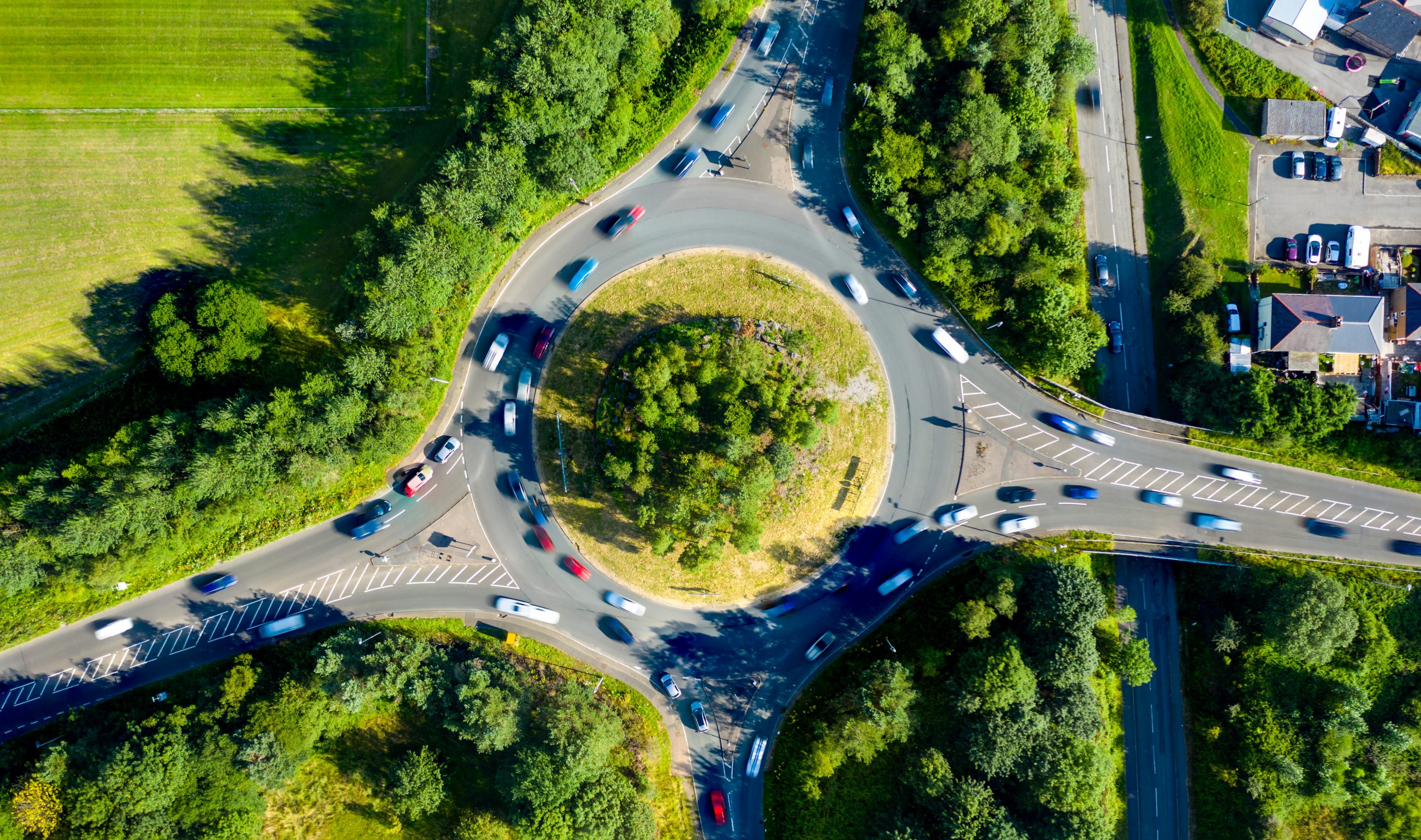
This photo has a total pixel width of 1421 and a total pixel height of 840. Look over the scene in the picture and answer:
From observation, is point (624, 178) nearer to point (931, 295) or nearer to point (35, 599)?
point (931, 295)

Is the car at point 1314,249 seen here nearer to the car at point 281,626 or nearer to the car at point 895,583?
the car at point 895,583

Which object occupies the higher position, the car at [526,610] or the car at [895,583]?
the car at [895,583]

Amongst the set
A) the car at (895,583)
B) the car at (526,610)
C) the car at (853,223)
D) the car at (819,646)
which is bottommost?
the car at (819,646)

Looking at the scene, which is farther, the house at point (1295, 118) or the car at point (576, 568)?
the car at point (576, 568)

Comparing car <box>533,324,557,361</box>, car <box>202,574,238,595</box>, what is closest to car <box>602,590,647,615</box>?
car <box>533,324,557,361</box>

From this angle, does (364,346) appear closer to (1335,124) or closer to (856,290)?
(856,290)

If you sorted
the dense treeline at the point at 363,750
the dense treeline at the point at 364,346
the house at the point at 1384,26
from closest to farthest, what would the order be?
the dense treeline at the point at 363,750
the dense treeline at the point at 364,346
the house at the point at 1384,26

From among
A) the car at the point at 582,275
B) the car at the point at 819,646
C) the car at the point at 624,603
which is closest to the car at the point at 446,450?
the car at the point at 582,275
